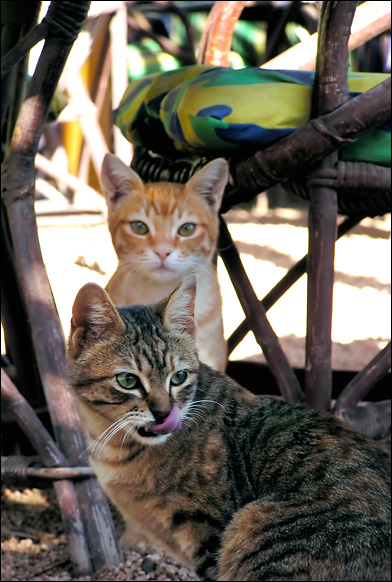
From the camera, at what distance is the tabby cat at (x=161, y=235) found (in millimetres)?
2104

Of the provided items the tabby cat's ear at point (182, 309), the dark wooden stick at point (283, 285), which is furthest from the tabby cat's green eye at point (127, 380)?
the dark wooden stick at point (283, 285)

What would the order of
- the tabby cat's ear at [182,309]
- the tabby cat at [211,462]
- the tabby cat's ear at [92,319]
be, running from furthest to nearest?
the tabby cat's ear at [182,309] < the tabby cat's ear at [92,319] < the tabby cat at [211,462]

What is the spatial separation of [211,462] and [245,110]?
2.89 feet

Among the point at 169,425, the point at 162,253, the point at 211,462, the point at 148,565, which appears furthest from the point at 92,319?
the point at 148,565

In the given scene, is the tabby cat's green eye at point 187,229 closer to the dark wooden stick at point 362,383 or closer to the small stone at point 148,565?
the dark wooden stick at point 362,383

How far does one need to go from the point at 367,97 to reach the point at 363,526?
3.30 feet

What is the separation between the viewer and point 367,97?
1.77 metres

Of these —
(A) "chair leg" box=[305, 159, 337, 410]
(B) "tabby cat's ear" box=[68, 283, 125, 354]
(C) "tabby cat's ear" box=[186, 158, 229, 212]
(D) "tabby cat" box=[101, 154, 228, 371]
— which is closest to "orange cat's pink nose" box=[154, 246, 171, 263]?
(D) "tabby cat" box=[101, 154, 228, 371]

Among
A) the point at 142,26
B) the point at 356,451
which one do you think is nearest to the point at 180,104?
the point at 356,451

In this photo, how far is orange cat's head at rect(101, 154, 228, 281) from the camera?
2.10m

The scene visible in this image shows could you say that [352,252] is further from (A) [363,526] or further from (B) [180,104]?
(A) [363,526]

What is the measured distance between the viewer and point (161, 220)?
214 centimetres

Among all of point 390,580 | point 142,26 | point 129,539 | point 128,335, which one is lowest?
point 129,539

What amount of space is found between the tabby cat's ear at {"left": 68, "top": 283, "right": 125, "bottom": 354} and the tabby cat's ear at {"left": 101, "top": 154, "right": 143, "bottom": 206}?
698 mm
